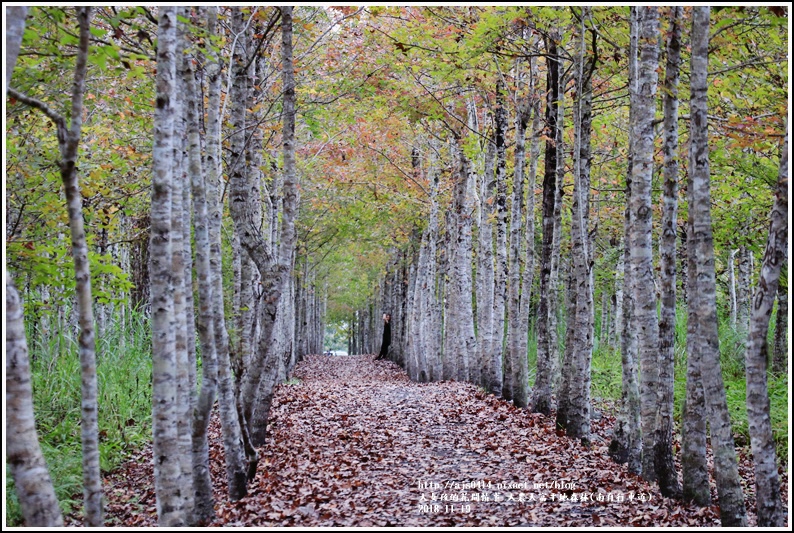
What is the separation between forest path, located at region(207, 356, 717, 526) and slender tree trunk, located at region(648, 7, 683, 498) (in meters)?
0.32

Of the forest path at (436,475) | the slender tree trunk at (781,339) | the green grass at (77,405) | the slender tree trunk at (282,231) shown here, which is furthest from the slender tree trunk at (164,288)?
the slender tree trunk at (781,339)

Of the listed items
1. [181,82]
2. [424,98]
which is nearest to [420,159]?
[424,98]

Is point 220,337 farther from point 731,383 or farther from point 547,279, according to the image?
point 731,383

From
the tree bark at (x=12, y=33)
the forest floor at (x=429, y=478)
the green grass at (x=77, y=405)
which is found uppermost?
the tree bark at (x=12, y=33)

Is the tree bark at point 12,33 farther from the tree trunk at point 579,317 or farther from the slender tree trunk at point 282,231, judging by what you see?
the tree trunk at point 579,317

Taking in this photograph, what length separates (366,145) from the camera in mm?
20203

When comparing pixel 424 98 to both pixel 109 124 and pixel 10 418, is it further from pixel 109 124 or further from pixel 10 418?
pixel 10 418

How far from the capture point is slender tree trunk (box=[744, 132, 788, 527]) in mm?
5293

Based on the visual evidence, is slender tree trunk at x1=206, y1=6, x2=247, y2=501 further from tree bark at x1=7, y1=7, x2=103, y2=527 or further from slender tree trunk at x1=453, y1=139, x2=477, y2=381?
slender tree trunk at x1=453, y1=139, x2=477, y2=381

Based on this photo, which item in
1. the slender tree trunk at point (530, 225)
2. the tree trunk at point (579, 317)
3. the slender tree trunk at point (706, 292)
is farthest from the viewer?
the slender tree trunk at point (530, 225)

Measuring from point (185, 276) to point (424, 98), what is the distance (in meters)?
10.4

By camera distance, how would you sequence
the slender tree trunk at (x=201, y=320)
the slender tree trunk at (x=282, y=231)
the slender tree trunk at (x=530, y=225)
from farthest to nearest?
the slender tree trunk at (x=530, y=225) → the slender tree trunk at (x=282, y=231) → the slender tree trunk at (x=201, y=320)

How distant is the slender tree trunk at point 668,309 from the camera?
7.13 metres

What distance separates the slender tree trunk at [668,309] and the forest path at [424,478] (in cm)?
32
